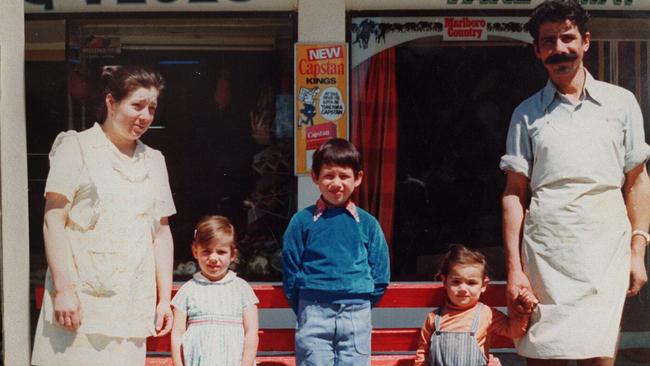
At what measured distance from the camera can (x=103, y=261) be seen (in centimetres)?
475

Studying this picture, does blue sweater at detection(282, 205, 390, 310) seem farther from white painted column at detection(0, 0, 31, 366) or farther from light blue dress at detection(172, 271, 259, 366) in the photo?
white painted column at detection(0, 0, 31, 366)

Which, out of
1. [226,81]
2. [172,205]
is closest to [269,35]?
[226,81]

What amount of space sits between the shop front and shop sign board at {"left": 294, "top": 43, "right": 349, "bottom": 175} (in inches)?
1.7

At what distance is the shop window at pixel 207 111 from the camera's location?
5113mm

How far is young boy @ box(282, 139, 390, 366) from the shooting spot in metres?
4.43

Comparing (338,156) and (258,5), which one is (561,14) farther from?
(258,5)

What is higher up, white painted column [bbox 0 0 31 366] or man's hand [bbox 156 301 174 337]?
white painted column [bbox 0 0 31 366]

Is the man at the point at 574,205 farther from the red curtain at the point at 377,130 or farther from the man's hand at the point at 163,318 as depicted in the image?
the man's hand at the point at 163,318

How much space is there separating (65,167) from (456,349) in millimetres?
2370

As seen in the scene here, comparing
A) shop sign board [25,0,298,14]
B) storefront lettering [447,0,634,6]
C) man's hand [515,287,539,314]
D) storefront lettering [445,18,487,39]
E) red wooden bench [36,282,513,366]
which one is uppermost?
storefront lettering [447,0,634,6]

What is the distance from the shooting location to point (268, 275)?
5523 mm

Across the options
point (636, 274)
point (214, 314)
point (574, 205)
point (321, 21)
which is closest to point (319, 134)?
point (321, 21)

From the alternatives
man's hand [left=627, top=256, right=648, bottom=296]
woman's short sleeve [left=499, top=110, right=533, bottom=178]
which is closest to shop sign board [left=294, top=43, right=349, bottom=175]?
woman's short sleeve [left=499, top=110, right=533, bottom=178]

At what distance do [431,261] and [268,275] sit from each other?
3.56 ft
